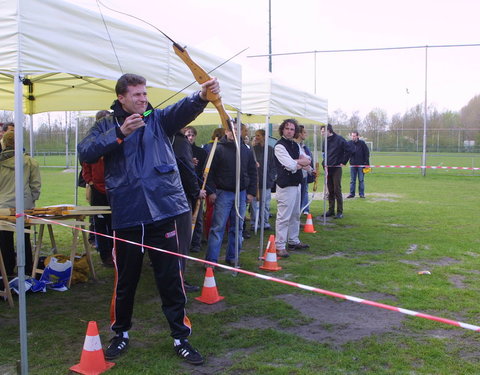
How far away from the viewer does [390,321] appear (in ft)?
13.6

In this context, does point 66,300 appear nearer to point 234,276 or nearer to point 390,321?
point 234,276

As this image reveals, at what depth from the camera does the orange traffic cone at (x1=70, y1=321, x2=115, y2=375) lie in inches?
122

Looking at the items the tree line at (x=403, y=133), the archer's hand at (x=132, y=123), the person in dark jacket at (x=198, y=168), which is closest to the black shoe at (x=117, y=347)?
the archer's hand at (x=132, y=123)

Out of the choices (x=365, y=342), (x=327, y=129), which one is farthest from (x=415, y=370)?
(x=327, y=129)

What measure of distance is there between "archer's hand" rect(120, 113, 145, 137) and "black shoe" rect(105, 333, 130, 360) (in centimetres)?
156

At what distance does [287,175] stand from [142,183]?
367 centimetres

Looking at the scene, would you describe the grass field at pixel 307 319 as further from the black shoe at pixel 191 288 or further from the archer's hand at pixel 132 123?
the archer's hand at pixel 132 123

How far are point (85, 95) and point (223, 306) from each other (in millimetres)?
3468

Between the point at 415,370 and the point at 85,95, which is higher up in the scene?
the point at 85,95

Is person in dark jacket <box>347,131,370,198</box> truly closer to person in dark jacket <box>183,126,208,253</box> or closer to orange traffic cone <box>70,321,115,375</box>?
person in dark jacket <box>183,126,208,253</box>

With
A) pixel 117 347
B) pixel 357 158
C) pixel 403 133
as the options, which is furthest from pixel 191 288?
pixel 403 133

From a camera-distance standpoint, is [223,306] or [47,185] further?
[47,185]

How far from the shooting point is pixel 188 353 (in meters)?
3.29

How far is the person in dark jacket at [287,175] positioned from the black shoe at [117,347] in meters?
3.51
